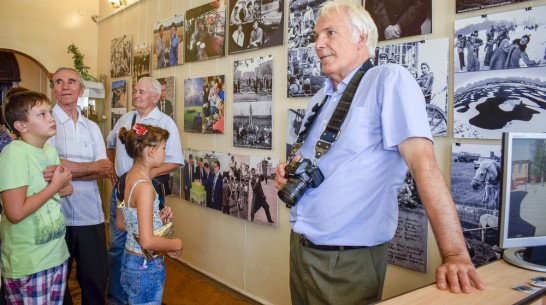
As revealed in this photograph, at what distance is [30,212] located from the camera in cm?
205

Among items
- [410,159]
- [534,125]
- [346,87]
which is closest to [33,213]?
[346,87]

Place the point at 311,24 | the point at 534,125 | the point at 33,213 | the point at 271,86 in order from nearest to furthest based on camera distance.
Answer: the point at 534,125, the point at 33,213, the point at 311,24, the point at 271,86

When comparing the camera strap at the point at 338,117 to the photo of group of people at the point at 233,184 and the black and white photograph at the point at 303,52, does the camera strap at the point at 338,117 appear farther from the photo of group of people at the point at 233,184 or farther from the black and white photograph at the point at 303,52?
the photo of group of people at the point at 233,184

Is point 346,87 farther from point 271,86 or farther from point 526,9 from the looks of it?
point 271,86

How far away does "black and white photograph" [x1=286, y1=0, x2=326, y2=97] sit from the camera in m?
2.76

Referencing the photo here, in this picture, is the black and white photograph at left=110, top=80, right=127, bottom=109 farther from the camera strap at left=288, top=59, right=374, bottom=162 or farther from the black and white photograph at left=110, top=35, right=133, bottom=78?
the camera strap at left=288, top=59, right=374, bottom=162

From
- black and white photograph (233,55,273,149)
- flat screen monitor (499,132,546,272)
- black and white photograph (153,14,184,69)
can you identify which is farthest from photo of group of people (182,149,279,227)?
flat screen monitor (499,132,546,272)

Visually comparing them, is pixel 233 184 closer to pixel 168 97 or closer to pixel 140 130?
pixel 140 130

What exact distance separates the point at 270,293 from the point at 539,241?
226 cm

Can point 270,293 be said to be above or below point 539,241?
below

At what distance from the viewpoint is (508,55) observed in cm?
184

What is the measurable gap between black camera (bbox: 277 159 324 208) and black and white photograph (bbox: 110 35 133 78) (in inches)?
182

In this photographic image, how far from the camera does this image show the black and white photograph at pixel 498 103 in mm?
1756

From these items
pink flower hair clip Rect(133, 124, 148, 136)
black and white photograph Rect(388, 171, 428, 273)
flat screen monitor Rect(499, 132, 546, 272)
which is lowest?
black and white photograph Rect(388, 171, 428, 273)
